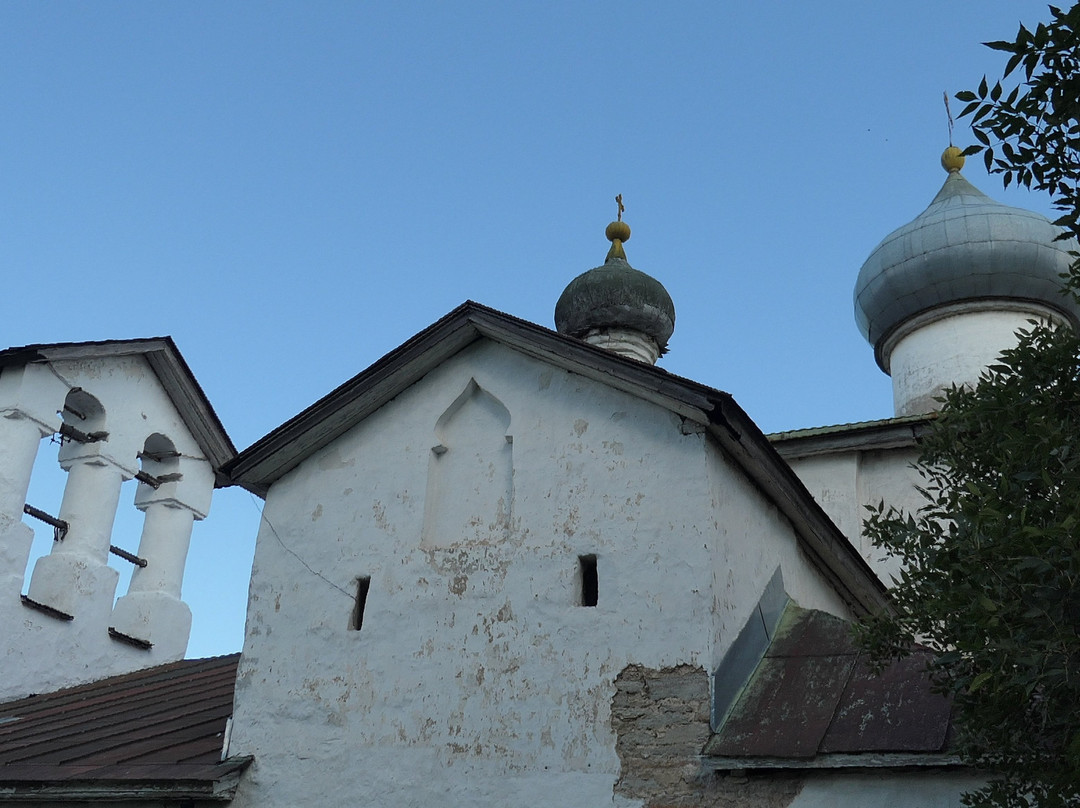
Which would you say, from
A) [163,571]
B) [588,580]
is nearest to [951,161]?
[588,580]

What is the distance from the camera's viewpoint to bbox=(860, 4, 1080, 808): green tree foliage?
4266 millimetres

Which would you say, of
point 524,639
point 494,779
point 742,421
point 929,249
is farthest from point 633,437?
point 929,249

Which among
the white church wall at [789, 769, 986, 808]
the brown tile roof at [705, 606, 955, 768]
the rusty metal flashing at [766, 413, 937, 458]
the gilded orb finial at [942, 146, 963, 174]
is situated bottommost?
the white church wall at [789, 769, 986, 808]

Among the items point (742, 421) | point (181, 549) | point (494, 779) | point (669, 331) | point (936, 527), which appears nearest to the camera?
point (936, 527)

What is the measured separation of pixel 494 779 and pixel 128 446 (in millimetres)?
6660

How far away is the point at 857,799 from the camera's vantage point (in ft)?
20.6

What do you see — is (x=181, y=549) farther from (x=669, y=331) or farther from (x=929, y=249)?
(x=929, y=249)

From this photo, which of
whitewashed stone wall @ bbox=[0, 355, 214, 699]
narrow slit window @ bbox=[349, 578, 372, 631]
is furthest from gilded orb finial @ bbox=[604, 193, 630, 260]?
narrow slit window @ bbox=[349, 578, 372, 631]

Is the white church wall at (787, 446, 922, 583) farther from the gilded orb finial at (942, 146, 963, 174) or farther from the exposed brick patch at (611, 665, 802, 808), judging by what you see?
the exposed brick patch at (611, 665, 802, 808)

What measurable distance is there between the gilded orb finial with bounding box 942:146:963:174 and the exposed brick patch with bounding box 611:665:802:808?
38.8ft

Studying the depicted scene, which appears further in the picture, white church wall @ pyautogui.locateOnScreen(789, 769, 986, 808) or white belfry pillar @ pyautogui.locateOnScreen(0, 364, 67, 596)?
white belfry pillar @ pyautogui.locateOnScreen(0, 364, 67, 596)

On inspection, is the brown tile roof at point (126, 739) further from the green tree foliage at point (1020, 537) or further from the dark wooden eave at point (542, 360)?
the green tree foliage at point (1020, 537)

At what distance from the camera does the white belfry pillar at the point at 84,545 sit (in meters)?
11.4

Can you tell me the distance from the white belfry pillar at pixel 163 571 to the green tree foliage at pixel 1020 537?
29.2 feet
